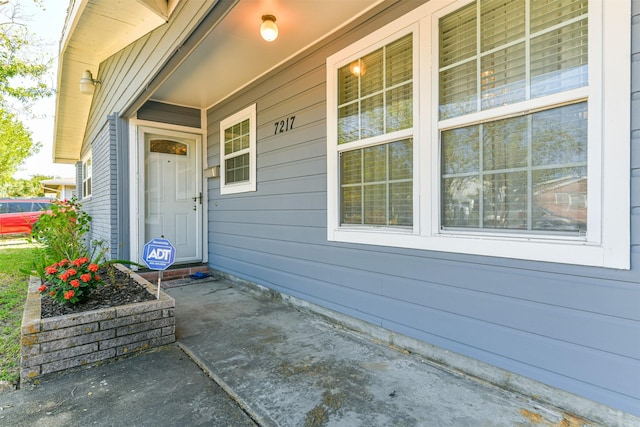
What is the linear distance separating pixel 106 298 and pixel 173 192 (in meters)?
2.70

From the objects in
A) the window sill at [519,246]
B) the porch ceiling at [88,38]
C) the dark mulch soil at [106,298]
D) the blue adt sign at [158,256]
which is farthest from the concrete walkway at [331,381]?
the porch ceiling at [88,38]

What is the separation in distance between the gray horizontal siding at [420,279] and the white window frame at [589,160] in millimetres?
45

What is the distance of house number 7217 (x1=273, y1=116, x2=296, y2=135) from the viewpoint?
3479 millimetres

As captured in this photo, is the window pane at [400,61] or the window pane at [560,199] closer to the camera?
the window pane at [560,199]

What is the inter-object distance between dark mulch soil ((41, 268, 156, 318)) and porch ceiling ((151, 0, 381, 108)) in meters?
2.30

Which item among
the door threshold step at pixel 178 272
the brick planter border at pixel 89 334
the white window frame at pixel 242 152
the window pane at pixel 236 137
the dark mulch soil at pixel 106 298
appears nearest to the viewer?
the brick planter border at pixel 89 334

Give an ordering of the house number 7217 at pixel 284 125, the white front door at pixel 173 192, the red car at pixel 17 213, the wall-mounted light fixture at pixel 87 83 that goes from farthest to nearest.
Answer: the red car at pixel 17 213 → the wall-mounted light fixture at pixel 87 83 → the white front door at pixel 173 192 → the house number 7217 at pixel 284 125

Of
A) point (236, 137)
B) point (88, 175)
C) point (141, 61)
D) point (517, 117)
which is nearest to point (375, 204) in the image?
point (517, 117)

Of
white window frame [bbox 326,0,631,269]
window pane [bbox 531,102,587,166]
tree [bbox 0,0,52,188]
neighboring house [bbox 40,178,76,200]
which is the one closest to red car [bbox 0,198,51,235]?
tree [bbox 0,0,52,188]

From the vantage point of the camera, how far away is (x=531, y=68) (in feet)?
5.88

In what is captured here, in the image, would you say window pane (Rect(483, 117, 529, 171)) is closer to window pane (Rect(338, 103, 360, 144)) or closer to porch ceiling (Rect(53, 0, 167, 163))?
window pane (Rect(338, 103, 360, 144))

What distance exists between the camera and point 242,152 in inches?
169

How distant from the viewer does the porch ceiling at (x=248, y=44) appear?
8.59 feet

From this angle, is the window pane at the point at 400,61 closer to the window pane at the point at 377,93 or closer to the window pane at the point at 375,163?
the window pane at the point at 377,93
